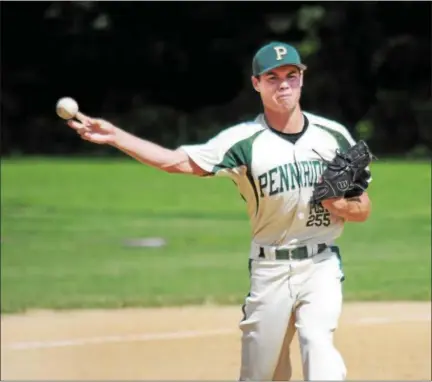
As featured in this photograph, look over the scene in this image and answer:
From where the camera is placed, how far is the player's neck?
511cm

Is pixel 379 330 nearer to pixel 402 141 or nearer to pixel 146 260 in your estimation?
pixel 146 260

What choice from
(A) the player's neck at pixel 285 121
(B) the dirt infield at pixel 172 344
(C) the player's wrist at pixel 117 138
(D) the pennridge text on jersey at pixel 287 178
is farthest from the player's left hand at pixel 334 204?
(B) the dirt infield at pixel 172 344

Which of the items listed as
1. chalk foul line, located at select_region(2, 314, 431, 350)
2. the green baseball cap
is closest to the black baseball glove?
the green baseball cap

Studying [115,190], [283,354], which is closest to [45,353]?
[283,354]

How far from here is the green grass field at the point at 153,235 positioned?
40.0 ft

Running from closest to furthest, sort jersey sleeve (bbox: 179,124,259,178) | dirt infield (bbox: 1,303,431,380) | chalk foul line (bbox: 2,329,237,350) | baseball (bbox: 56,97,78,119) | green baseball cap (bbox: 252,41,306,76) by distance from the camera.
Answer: baseball (bbox: 56,97,78,119) < green baseball cap (bbox: 252,41,306,76) < jersey sleeve (bbox: 179,124,259,178) < dirt infield (bbox: 1,303,431,380) < chalk foul line (bbox: 2,329,237,350)

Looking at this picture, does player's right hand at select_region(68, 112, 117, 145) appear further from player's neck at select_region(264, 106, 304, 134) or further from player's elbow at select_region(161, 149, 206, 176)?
player's neck at select_region(264, 106, 304, 134)

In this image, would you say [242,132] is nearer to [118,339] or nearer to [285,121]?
[285,121]

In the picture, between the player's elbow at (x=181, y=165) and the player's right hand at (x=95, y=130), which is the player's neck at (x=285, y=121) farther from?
the player's right hand at (x=95, y=130)

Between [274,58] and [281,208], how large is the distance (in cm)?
69

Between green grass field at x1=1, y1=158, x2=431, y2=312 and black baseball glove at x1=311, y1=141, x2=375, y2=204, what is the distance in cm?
626

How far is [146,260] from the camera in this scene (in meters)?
14.6

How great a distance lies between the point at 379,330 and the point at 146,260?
561cm

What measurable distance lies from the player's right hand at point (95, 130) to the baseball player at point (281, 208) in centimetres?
26
